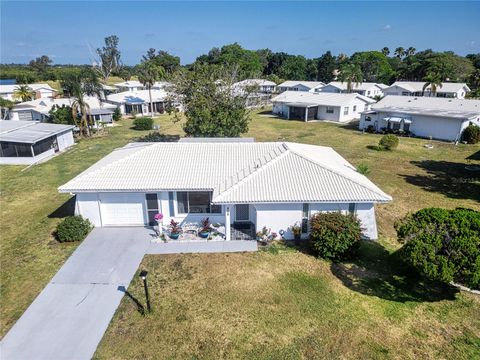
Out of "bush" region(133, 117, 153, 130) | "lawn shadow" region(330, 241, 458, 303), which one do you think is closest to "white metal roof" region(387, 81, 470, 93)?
"bush" region(133, 117, 153, 130)

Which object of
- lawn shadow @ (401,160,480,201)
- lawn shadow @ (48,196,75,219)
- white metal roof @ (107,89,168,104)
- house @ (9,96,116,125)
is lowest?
lawn shadow @ (48,196,75,219)

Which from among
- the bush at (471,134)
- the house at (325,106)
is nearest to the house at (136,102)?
the house at (325,106)

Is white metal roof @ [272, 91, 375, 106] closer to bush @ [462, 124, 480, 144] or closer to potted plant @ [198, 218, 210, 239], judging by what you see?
bush @ [462, 124, 480, 144]

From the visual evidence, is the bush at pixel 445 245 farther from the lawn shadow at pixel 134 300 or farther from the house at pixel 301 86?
the house at pixel 301 86

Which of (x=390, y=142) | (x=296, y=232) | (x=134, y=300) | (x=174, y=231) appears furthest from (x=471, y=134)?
(x=134, y=300)

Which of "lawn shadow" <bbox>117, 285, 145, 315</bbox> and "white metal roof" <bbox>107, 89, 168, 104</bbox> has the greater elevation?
"white metal roof" <bbox>107, 89, 168, 104</bbox>

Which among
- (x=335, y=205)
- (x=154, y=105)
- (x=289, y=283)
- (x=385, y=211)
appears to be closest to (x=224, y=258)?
(x=289, y=283)
